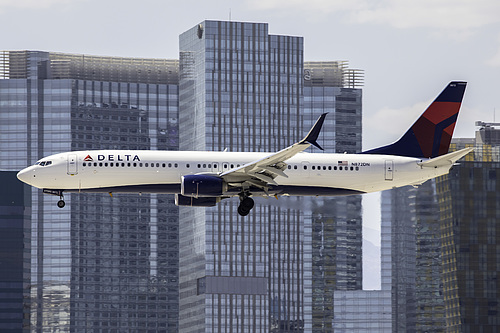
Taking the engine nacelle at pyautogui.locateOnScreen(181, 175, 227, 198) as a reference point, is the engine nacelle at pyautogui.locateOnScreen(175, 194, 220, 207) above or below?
below

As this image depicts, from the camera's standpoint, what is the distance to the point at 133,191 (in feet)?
348

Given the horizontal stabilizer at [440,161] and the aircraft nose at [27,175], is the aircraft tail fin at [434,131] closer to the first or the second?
the horizontal stabilizer at [440,161]

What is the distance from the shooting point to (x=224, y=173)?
10431 centimetres

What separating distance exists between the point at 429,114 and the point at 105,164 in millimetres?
35078

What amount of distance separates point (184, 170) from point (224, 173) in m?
4.05

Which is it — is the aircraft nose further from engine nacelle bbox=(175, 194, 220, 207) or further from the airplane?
engine nacelle bbox=(175, 194, 220, 207)

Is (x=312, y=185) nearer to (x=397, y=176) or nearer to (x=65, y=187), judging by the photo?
(x=397, y=176)

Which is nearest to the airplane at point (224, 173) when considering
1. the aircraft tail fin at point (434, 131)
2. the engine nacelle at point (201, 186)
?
the engine nacelle at point (201, 186)

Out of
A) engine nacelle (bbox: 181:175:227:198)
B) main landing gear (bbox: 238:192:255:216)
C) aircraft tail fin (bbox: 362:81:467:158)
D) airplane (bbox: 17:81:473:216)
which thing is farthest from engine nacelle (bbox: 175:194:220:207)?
aircraft tail fin (bbox: 362:81:467:158)

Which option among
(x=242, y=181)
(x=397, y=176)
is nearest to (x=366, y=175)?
(x=397, y=176)

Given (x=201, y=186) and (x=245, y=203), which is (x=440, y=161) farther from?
(x=201, y=186)

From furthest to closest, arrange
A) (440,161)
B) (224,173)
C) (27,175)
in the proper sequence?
(440,161) → (27,175) → (224,173)

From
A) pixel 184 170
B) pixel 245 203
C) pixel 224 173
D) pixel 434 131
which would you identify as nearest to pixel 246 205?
pixel 245 203

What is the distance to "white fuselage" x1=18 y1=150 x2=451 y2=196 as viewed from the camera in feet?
344
